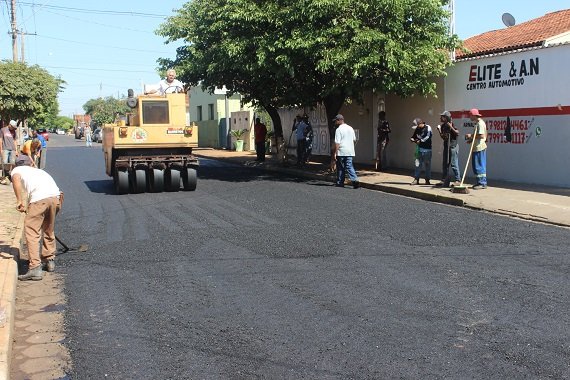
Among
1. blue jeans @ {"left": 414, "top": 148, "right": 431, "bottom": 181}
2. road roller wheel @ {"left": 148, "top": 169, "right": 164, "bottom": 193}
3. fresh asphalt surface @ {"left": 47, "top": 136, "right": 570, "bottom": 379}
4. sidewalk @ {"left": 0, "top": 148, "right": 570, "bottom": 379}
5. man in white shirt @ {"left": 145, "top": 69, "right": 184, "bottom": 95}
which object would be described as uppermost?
man in white shirt @ {"left": 145, "top": 69, "right": 184, "bottom": 95}

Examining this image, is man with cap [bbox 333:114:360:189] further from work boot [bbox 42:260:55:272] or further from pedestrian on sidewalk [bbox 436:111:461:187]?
work boot [bbox 42:260:55:272]

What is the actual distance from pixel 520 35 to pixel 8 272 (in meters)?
17.4

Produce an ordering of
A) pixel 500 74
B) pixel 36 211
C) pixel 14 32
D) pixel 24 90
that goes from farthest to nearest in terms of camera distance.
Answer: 1. pixel 14 32
2. pixel 24 90
3. pixel 500 74
4. pixel 36 211

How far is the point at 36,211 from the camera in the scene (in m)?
7.52

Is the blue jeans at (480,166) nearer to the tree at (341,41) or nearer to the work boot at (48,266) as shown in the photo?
the tree at (341,41)

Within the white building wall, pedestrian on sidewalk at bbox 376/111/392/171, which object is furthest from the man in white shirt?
the white building wall

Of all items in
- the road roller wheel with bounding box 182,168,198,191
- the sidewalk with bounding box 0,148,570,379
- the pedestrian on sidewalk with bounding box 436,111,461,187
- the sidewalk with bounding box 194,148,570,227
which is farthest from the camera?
the road roller wheel with bounding box 182,168,198,191

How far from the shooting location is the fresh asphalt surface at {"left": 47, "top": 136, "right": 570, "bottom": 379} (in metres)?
4.68

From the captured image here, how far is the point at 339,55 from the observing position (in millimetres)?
15586

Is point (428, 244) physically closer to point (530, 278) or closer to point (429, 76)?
point (530, 278)

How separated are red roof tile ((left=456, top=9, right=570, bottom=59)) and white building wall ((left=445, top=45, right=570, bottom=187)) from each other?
3.04 feet

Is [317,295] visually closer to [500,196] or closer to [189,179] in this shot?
[500,196]

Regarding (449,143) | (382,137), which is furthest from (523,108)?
(382,137)

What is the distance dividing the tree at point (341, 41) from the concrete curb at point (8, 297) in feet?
30.0
